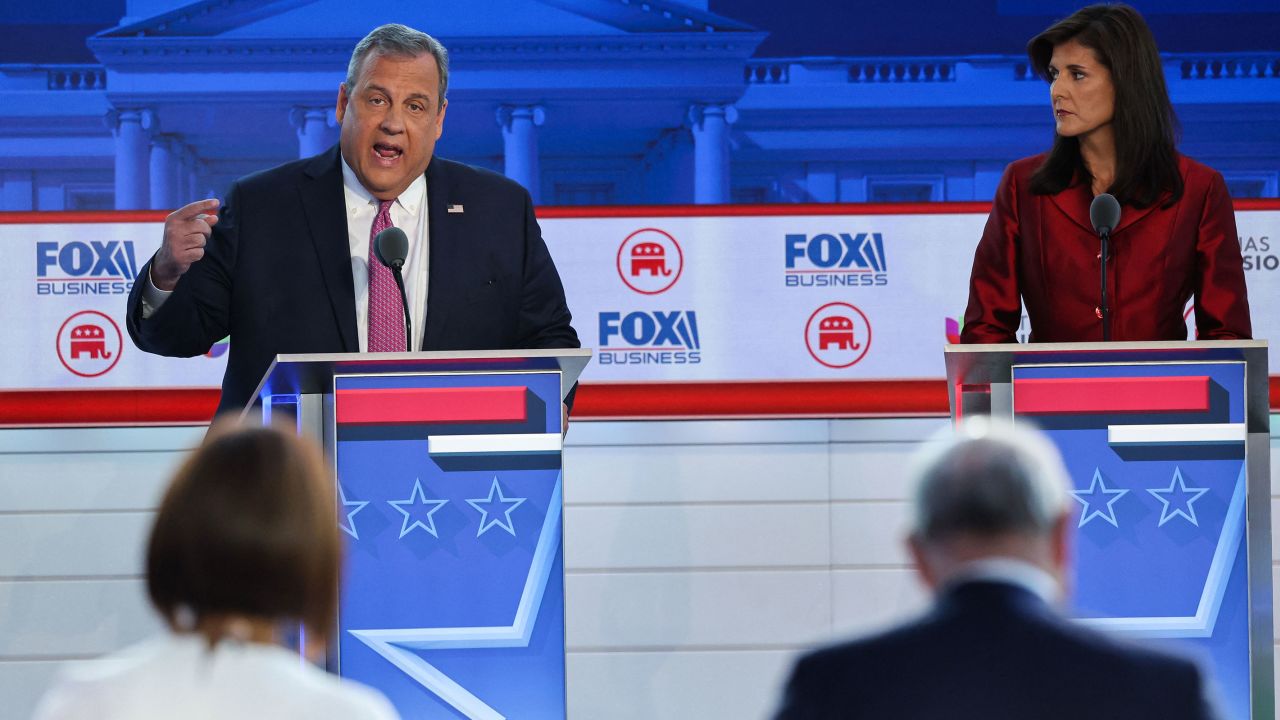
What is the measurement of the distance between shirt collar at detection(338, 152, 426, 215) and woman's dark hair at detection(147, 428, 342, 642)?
6.25 ft

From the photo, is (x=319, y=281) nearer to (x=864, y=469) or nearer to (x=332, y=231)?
(x=332, y=231)

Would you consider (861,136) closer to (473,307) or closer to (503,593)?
(473,307)

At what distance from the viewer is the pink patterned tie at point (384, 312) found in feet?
9.22

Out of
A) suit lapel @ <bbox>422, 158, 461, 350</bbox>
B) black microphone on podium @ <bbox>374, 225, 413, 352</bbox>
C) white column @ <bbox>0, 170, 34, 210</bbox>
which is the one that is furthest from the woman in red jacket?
white column @ <bbox>0, 170, 34, 210</bbox>

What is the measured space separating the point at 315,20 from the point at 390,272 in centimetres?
167

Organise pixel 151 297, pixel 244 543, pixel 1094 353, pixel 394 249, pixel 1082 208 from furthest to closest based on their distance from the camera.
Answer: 1. pixel 1082 208
2. pixel 151 297
3. pixel 394 249
4. pixel 1094 353
5. pixel 244 543

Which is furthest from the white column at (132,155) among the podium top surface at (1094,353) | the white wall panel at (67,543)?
the podium top surface at (1094,353)

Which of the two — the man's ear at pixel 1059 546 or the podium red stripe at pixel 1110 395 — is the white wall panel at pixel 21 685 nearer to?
the podium red stripe at pixel 1110 395

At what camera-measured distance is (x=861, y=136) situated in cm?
429

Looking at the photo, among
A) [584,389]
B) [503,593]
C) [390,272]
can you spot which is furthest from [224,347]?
[503,593]

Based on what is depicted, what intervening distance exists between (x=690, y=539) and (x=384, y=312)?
1.52 m

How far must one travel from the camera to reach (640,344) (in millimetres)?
4023

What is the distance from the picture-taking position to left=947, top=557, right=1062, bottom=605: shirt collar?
1.16 metres

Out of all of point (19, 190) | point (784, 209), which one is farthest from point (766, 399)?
point (19, 190)
